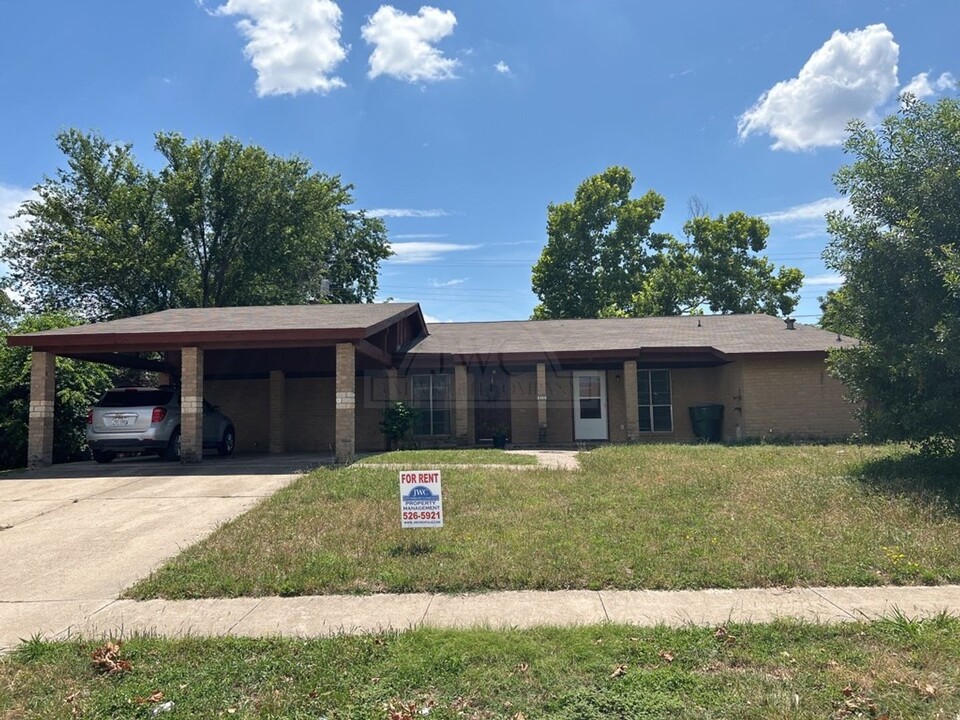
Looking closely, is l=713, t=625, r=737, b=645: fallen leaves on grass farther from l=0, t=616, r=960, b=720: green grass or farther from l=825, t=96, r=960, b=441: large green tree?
l=825, t=96, r=960, b=441: large green tree

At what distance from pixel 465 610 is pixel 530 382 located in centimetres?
1383

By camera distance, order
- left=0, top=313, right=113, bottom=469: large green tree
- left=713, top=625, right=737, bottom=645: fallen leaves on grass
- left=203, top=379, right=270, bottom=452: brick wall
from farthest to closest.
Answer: left=203, top=379, right=270, bottom=452: brick wall → left=0, top=313, right=113, bottom=469: large green tree → left=713, top=625, right=737, bottom=645: fallen leaves on grass

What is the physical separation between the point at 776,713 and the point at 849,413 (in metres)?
15.5

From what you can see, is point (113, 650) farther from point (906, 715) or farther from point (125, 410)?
point (125, 410)

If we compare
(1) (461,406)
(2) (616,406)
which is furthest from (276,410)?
(2) (616,406)

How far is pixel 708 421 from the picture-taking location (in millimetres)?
17859

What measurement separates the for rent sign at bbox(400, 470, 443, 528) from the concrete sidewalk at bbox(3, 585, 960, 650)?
1387 millimetres

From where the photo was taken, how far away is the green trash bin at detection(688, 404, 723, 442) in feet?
58.4

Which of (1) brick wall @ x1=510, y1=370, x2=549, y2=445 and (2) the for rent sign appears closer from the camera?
(2) the for rent sign

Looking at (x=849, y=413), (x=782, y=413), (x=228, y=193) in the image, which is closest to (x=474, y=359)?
(x=782, y=413)

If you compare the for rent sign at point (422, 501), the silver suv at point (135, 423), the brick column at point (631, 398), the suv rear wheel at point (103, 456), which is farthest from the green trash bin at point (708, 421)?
the suv rear wheel at point (103, 456)

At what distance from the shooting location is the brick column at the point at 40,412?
45.2 ft

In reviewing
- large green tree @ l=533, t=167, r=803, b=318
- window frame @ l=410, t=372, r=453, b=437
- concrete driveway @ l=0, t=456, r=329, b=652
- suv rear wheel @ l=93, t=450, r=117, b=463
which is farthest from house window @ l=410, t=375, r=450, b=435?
large green tree @ l=533, t=167, r=803, b=318

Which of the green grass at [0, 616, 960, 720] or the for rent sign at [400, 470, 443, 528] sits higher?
the for rent sign at [400, 470, 443, 528]
